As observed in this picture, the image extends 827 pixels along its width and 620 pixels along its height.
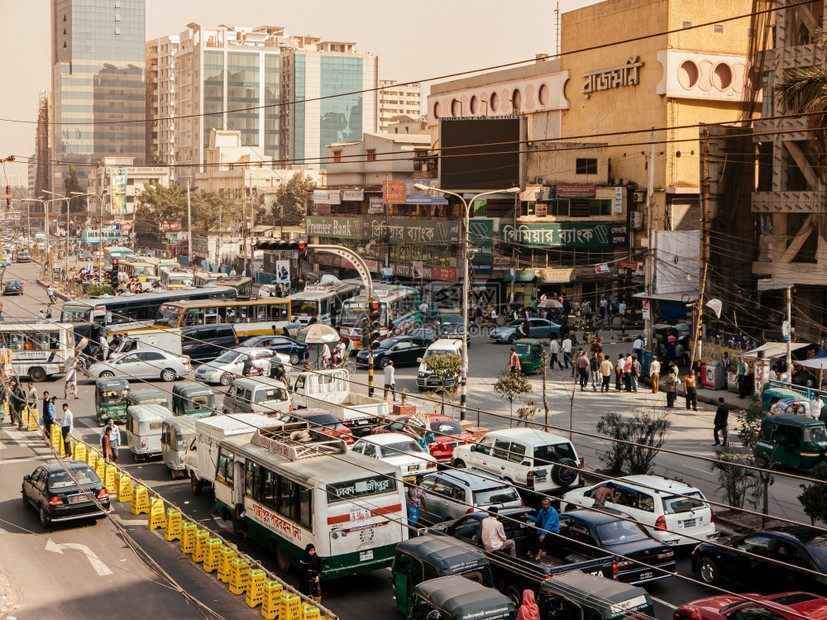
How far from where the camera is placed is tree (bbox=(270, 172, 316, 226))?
11581 cm

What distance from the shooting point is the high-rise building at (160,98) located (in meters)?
183

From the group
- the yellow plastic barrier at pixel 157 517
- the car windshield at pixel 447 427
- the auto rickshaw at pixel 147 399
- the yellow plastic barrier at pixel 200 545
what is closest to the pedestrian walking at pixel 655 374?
the car windshield at pixel 447 427

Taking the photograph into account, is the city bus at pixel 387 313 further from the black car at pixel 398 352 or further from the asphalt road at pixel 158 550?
the asphalt road at pixel 158 550

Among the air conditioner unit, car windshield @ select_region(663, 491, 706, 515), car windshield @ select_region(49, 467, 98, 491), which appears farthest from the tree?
car windshield @ select_region(663, 491, 706, 515)

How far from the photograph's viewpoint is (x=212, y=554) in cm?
1773

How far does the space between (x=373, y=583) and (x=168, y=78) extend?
599 feet

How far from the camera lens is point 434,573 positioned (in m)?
14.4

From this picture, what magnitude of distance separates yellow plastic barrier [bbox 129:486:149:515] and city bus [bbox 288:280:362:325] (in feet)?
86.9

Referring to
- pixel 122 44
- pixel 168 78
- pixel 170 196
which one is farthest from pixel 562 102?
pixel 122 44

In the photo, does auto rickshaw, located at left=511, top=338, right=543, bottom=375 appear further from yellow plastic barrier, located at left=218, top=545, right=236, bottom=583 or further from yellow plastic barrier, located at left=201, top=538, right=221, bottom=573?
yellow plastic barrier, located at left=218, top=545, right=236, bottom=583

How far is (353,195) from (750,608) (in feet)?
214

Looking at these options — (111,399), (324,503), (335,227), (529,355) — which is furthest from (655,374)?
(335,227)

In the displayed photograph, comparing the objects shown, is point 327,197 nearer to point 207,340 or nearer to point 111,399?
point 207,340

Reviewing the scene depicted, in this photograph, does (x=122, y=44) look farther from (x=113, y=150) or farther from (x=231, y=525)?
(x=231, y=525)
